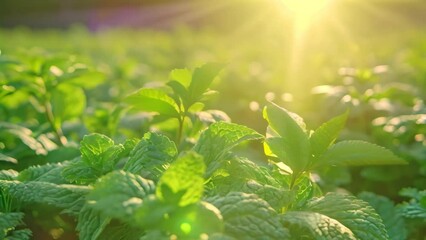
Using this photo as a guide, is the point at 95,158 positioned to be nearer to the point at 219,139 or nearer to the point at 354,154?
the point at 219,139

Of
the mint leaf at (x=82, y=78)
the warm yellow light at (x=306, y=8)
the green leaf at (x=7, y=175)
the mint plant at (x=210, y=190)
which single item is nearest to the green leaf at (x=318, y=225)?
the mint plant at (x=210, y=190)

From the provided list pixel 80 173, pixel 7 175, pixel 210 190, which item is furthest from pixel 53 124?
pixel 210 190

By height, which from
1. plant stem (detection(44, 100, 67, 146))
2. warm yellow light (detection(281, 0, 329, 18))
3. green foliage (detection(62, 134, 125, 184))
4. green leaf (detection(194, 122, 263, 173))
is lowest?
warm yellow light (detection(281, 0, 329, 18))

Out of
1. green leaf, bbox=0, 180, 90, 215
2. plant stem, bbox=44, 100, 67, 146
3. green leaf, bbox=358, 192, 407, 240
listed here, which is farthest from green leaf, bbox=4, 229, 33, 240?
green leaf, bbox=358, 192, 407, 240

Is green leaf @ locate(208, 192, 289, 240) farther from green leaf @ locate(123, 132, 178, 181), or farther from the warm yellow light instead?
the warm yellow light

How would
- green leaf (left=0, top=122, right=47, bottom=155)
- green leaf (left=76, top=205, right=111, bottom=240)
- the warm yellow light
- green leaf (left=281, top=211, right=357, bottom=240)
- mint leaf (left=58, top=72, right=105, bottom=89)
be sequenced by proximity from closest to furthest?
green leaf (left=281, top=211, right=357, bottom=240), green leaf (left=76, top=205, right=111, bottom=240), green leaf (left=0, top=122, right=47, bottom=155), mint leaf (left=58, top=72, right=105, bottom=89), the warm yellow light

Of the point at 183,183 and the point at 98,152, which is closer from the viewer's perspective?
the point at 183,183

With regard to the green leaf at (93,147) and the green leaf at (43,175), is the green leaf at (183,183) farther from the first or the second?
the green leaf at (43,175)
